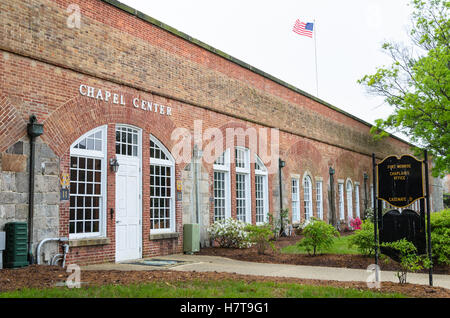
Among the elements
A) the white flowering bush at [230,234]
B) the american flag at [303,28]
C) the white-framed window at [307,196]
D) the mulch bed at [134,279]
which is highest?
the american flag at [303,28]

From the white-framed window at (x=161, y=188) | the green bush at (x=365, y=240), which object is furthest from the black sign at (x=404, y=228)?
the white-framed window at (x=161, y=188)

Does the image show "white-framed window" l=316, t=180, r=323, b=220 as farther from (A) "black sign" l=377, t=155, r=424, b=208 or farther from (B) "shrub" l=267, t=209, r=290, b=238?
(A) "black sign" l=377, t=155, r=424, b=208

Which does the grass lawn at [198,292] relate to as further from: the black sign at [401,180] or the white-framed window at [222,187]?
the white-framed window at [222,187]

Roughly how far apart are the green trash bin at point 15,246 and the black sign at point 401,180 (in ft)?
23.2

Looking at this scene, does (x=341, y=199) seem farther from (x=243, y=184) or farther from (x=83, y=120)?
(x=83, y=120)

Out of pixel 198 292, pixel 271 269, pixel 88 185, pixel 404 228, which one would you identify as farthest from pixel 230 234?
pixel 198 292

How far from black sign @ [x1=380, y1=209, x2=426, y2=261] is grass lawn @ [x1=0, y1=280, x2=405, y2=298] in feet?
9.52

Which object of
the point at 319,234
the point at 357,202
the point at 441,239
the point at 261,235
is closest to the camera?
the point at 441,239

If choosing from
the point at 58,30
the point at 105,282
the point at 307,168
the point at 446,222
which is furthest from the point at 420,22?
the point at 105,282

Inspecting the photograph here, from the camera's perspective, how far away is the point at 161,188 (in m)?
13.0

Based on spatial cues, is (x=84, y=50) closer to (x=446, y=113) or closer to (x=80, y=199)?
(x=80, y=199)

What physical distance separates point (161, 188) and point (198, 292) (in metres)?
6.68

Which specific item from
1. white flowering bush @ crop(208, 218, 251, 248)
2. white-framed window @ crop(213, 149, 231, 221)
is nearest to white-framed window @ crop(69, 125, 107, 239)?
white flowering bush @ crop(208, 218, 251, 248)

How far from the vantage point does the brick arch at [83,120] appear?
1004 centimetres
